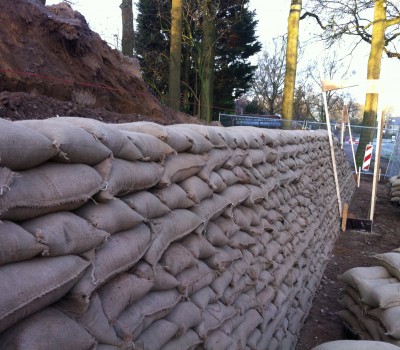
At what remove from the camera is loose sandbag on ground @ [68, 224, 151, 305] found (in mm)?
1152

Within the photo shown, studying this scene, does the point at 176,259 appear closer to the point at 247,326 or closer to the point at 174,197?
the point at 174,197

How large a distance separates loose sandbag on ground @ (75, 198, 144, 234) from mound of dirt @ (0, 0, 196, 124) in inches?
92.2

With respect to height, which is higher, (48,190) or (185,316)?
(48,190)

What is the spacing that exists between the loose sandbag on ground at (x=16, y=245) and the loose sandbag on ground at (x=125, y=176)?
34cm

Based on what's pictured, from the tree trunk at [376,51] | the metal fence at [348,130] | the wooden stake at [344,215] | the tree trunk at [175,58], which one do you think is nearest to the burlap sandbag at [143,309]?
the wooden stake at [344,215]

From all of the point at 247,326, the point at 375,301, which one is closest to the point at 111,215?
the point at 247,326

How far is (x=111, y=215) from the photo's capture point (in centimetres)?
138

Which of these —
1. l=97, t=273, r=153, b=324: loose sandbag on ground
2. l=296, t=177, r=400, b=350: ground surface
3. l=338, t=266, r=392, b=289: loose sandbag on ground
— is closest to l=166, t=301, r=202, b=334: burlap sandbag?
l=97, t=273, r=153, b=324: loose sandbag on ground

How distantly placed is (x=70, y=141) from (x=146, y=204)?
461mm

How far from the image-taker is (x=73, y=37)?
508 centimetres

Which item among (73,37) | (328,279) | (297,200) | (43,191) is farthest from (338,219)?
(43,191)

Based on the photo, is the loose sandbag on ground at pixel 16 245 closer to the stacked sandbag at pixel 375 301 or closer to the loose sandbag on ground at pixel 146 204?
the loose sandbag on ground at pixel 146 204

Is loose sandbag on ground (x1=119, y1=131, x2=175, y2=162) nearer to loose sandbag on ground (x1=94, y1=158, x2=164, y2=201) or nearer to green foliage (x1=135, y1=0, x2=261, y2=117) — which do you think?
loose sandbag on ground (x1=94, y1=158, x2=164, y2=201)

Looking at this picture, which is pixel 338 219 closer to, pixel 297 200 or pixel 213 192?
pixel 297 200
